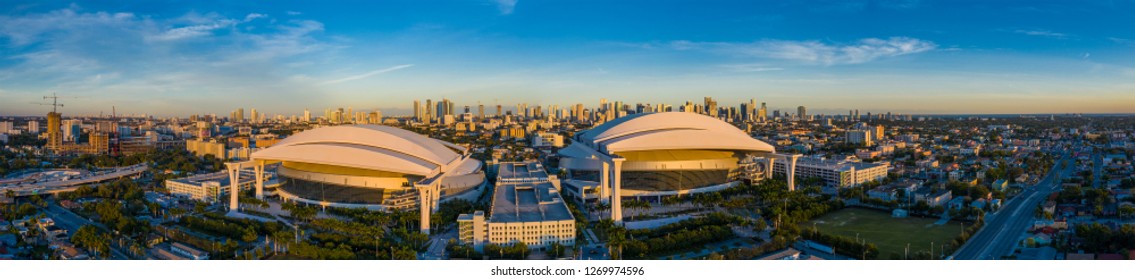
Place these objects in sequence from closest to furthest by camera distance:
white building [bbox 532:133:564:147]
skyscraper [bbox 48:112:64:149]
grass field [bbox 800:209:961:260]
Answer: grass field [bbox 800:209:961:260]
skyscraper [bbox 48:112:64:149]
white building [bbox 532:133:564:147]

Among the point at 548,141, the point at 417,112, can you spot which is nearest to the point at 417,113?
the point at 417,112

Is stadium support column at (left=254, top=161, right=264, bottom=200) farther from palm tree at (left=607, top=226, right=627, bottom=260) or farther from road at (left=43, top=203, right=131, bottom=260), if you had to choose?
palm tree at (left=607, top=226, right=627, bottom=260)

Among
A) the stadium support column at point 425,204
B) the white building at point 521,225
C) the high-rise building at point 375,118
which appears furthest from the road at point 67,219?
the high-rise building at point 375,118

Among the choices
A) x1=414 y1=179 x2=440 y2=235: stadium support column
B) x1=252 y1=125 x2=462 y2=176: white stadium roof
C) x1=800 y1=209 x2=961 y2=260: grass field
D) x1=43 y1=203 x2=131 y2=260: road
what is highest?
x1=252 y1=125 x2=462 y2=176: white stadium roof

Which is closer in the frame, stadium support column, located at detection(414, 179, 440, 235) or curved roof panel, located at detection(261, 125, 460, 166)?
stadium support column, located at detection(414, 179, 440, 235)

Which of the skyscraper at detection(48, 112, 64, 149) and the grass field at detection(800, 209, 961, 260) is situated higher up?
the skyscraper at detection(48, 112, 64, 149)

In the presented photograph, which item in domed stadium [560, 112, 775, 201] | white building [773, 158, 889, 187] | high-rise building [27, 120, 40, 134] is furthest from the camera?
high-rise building [27, 120, 40, 134]

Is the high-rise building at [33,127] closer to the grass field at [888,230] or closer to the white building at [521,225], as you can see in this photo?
the white building at [521,225]

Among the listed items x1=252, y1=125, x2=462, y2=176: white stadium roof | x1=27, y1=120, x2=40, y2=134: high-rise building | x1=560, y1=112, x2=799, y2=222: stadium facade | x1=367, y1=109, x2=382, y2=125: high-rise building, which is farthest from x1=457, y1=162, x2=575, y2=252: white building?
x1=367, y1=109, x2=382, y2=125: high-rise building
